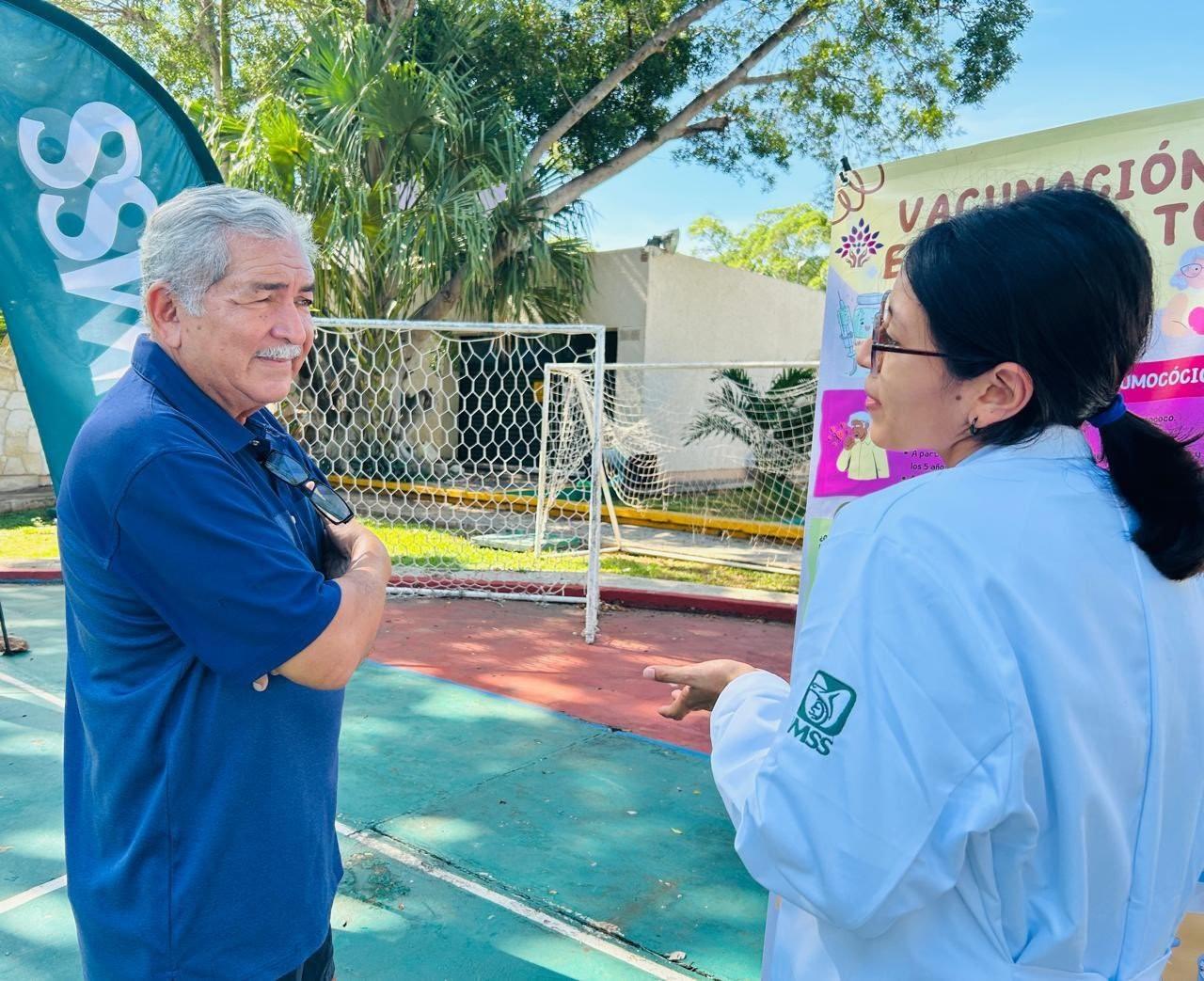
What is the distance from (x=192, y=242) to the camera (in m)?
1.26

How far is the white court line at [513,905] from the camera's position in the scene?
2.30 meters

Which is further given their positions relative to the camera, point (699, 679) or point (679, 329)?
point (679, 329)

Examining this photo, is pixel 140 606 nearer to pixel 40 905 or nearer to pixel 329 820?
pixel 329 820

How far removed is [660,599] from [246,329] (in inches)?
221

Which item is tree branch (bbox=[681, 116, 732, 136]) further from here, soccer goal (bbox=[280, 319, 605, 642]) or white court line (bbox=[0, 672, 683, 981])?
white court line (bbox=[0, 672, 683, 981])

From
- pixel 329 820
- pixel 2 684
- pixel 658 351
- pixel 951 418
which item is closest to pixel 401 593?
pixel 2 684

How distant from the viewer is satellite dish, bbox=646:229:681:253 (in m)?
14.2

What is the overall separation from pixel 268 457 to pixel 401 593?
540 cm

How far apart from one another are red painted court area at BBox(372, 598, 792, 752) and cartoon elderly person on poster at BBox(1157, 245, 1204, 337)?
2.54m

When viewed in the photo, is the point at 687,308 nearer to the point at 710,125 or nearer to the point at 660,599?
the point at 710,125

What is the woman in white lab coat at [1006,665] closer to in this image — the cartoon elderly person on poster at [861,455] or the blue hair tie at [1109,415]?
the blue hair tie at [1109,415]

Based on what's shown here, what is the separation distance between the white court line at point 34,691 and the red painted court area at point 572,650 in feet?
5.08

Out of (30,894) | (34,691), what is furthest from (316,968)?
(34,691)

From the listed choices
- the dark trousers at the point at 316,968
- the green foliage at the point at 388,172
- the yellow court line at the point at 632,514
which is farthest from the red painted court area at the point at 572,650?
the green foliage at the point at 388,172
